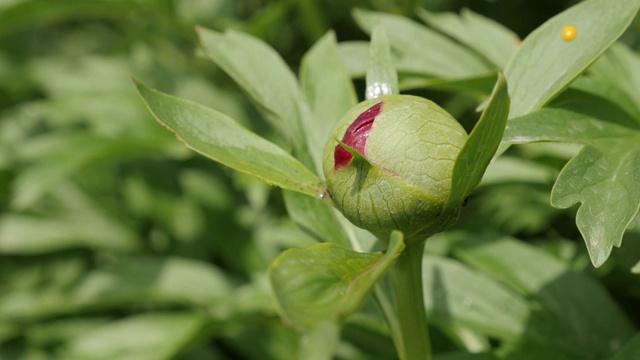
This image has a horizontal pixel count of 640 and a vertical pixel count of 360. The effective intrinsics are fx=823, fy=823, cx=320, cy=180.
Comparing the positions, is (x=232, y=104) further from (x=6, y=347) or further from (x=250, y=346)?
(x=6, y=347)

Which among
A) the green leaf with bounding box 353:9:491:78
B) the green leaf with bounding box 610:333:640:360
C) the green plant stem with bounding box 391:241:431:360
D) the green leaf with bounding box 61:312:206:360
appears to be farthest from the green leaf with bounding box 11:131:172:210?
the green leaf with bounding box 610:333:640:360

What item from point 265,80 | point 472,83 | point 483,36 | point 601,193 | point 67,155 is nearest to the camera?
point 601,193

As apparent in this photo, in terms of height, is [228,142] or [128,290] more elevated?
[228,142]

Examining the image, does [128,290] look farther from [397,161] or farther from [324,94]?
[397,161]

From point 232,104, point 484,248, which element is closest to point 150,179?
point 232,104

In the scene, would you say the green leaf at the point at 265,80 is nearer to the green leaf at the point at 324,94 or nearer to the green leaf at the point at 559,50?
the green leaf at the point at 324,94

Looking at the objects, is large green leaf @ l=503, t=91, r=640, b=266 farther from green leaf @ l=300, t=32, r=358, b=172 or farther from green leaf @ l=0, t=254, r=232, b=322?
green leaf @ l=0, t=254, r=232, b=322

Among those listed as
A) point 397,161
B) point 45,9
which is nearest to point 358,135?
point 397,161

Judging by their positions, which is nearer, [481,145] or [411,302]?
[481,145]
